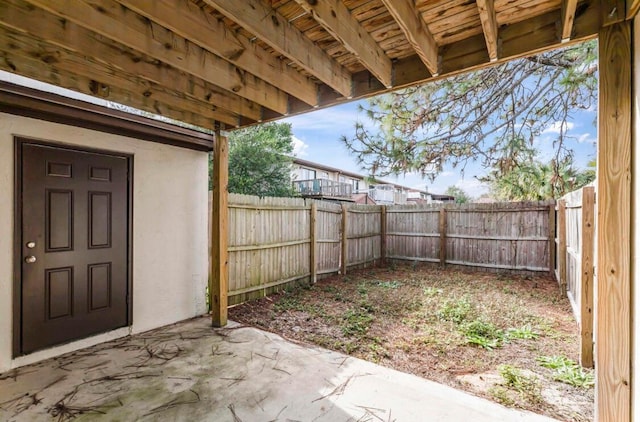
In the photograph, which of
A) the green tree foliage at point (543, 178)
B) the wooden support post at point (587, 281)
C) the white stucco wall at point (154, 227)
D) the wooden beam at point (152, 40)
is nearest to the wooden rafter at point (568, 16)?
the wooden support post at point (587, 281)

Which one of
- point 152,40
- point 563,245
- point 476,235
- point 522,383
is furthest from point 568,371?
point 476,235

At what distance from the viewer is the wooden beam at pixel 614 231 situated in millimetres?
1494

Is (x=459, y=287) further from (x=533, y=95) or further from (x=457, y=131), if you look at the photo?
(x=533, y=95)

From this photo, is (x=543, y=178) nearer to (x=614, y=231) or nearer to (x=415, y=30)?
(x=614, y=231)

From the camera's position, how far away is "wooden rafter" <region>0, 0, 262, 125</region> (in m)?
1.70

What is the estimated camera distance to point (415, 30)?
179cm

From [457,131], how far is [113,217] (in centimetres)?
464

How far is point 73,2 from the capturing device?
1580 mm

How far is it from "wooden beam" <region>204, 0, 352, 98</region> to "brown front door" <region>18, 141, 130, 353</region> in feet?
8.11

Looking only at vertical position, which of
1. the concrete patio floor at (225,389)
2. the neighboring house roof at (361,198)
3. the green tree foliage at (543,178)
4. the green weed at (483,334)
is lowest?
the green weed at (483,334)

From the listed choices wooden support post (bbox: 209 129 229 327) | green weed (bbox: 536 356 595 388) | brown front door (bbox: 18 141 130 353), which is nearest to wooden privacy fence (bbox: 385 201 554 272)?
green weed (bbox: 536 356 595 388)

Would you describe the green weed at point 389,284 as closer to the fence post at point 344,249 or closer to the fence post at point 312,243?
the fence post at point 344,249

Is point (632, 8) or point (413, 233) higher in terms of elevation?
point (632, 8)

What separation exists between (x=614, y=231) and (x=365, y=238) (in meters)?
6.43
